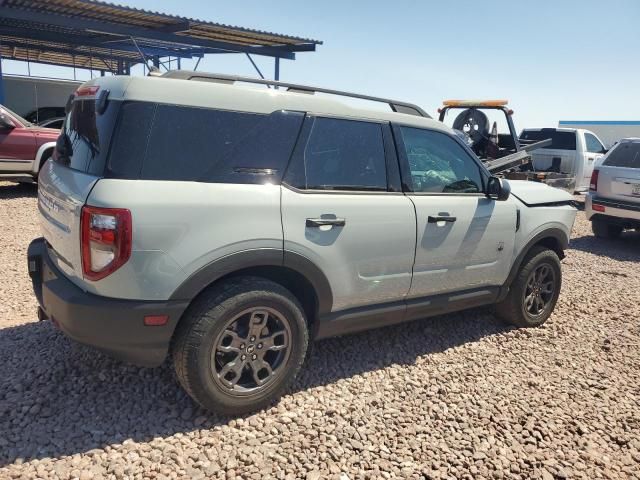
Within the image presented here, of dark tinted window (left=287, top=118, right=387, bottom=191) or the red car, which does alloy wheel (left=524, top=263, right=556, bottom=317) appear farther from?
the red car

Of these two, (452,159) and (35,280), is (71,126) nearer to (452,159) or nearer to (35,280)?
(35,280)

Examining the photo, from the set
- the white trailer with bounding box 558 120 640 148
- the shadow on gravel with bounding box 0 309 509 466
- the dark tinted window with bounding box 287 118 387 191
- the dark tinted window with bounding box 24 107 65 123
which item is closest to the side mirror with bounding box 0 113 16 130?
the dark tinted window with bounding box 24 107 65 123

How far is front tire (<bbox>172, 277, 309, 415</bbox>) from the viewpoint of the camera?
2670 millimetres

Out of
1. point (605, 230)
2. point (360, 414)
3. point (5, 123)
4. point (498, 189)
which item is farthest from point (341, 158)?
point (5, 123)

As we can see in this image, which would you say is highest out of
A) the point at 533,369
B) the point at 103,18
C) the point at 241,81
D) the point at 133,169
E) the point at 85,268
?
the point at 103,18

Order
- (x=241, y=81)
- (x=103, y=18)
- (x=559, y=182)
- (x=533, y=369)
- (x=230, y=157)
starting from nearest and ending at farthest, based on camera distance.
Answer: (x=230, y=157) → (x=241, y=81) → (x=533, y=369) → (x=559, y=182) → (x=103, y=18)

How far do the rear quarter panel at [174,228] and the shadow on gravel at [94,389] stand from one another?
0.80 meters

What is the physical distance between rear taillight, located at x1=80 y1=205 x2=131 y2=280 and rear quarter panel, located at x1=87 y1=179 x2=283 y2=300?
3cm

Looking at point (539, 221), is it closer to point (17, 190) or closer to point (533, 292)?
point (533, 292)

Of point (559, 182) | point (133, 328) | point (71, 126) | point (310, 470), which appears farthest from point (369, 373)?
point (559, 182)

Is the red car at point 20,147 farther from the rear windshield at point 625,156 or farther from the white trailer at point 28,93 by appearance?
the rear windshield at point 625,156

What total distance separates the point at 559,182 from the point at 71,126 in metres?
10.5

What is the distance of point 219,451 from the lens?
263 centimetres

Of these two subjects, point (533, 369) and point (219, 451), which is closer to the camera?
point (219, 451)
